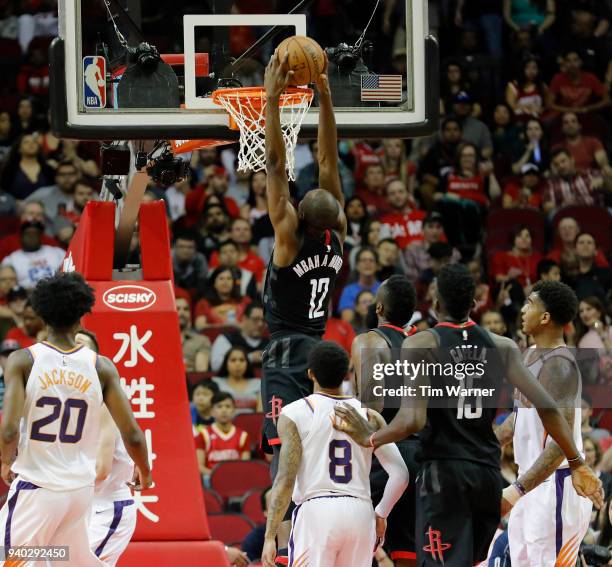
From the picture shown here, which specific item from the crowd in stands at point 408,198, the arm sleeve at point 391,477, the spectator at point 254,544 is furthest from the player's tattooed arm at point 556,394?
the crowd in stands at point 408,198

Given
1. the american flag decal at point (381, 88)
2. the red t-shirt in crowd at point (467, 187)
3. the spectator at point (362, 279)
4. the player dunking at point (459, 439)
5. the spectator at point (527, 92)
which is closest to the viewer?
the player dunking at point (459, 439)

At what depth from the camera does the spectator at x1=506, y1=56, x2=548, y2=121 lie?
15.5m

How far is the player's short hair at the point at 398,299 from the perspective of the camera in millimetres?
7355

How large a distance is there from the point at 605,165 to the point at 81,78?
863 cm

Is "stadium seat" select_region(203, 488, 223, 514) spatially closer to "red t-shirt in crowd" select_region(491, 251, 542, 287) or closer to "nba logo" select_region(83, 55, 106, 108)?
"nba logo" select_region(83, 55, 106, 108)

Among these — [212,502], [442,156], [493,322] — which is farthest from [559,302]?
[442,156]

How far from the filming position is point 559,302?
7121 millimetres

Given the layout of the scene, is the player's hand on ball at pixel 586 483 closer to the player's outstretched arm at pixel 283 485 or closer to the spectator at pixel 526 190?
the player's outstretched arm at pixel 283 485

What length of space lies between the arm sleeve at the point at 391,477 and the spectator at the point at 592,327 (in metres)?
5.65

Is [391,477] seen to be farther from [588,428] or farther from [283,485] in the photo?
[588,428]

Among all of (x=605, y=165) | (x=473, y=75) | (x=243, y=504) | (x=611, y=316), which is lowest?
(x=243, y=504)

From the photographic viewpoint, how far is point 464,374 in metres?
6.41

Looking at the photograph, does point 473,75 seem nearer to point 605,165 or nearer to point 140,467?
point 605,165

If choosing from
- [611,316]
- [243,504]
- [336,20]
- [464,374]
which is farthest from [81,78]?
[336,20]
